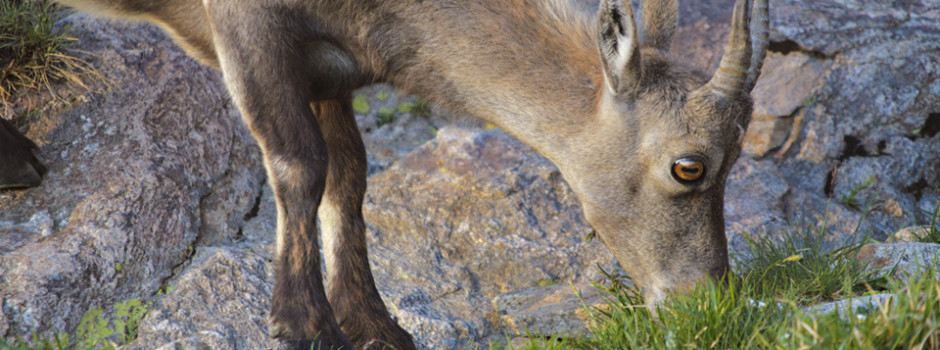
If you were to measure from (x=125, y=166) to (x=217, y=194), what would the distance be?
0.66 m

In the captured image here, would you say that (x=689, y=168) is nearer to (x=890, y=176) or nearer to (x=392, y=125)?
(x=890, y=176)

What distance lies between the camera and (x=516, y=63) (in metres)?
4.39

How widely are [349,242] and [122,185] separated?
Answer: 166cm

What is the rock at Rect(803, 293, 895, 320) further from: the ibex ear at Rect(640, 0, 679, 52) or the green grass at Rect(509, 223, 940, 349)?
the ibex ear at Rect(640, 0, 679, 52)

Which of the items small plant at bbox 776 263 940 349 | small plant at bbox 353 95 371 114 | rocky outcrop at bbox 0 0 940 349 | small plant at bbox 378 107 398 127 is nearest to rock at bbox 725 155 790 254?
rocky outcrop at bbox 0 0 940 349

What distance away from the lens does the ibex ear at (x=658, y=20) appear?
4.49 metres

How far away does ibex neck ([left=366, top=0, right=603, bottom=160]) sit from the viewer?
4.34m

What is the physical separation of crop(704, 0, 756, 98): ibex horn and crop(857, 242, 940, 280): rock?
1212mm

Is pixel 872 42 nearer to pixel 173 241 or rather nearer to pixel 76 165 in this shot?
pixel 173 241

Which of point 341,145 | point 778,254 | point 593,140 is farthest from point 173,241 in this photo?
point 778,254

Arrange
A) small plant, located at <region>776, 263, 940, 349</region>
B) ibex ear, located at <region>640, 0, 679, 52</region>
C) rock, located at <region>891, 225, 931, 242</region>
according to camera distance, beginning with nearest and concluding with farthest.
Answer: small plant, located at <region>776, 263, 940, 349</region>
ibex ear, located at <region>640, 0, 679, 52</region>
rock, located at <region>891, 225, 931, 242</region>

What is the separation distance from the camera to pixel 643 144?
4.13 m

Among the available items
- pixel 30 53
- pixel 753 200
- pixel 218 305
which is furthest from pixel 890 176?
pixel 30 53

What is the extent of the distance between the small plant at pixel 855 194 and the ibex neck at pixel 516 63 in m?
3.09
